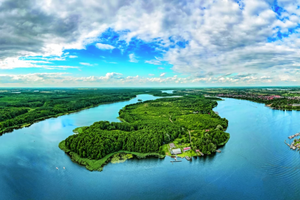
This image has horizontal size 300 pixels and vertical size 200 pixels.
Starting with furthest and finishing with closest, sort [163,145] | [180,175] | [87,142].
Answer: [163,145] → [87,142] → [180,175]

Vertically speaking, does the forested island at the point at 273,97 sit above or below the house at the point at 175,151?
above

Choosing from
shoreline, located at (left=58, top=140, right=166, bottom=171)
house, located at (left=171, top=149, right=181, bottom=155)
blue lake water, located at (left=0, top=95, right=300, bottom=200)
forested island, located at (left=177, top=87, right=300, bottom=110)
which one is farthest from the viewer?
forested island, located at (left=177, top=87, right=300, bottom=110)

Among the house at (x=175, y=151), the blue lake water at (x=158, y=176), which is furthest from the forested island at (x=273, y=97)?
the house at (x=175, y=151)

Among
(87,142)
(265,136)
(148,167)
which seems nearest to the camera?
(148,167)

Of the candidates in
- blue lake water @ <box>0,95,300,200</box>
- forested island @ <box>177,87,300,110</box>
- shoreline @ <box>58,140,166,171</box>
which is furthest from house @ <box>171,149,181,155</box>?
forested island @ <box>177,87,300,110</box>

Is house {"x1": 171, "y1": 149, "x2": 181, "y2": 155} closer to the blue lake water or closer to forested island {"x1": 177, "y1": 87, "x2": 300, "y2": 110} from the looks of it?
the blue lake water

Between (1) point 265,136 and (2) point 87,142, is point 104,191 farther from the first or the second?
(1) point 265,136

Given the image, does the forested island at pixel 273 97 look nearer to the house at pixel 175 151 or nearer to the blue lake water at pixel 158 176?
the blue lake water at pixel 158 176

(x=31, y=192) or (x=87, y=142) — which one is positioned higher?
(x=87, y=142)

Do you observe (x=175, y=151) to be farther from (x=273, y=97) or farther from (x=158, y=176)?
(x=273, y=97)

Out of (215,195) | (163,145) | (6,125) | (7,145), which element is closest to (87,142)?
(163,145)

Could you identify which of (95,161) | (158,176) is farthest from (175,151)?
(95,161)
